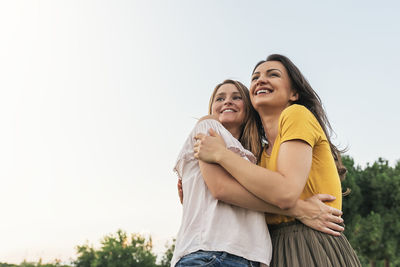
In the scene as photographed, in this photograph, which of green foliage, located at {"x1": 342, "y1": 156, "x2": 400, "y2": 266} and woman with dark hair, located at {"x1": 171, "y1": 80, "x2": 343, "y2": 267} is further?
green foliage, located at {"x1": 342, "y1": 156, "x2": 400, "y2": 266}

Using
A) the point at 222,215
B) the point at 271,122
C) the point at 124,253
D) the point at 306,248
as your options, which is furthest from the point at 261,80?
the point at 124,253

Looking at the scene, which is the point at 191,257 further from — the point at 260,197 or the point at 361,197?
the point at 361,197

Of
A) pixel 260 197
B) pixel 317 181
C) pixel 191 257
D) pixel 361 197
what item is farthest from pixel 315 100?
pixel 361 197

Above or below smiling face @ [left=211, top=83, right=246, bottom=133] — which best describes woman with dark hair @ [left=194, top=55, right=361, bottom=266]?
below

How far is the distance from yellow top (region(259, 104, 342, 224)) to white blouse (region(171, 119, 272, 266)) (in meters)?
0.34

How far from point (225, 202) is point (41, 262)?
54.2 m

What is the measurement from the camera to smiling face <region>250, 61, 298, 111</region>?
160 inches

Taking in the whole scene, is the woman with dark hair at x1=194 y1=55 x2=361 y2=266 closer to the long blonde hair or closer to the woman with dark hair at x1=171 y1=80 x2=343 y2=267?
the woman with dark hair at x1=171 y1=80 x2=343 y2=267

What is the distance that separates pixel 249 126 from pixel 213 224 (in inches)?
61.6

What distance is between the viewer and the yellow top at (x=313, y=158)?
3426mm

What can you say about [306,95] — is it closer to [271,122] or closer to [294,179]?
[271,122]

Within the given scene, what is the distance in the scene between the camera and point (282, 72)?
4211 mm

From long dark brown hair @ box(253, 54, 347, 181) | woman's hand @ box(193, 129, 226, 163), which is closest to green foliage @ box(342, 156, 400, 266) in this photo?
long dark brown hair @ box(253, 54, 347, 181)

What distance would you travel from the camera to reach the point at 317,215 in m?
3.37
